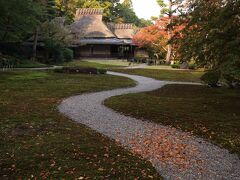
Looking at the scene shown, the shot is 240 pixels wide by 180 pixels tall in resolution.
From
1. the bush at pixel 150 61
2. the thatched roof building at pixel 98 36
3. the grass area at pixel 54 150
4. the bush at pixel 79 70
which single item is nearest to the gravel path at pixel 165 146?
the grass area at pixel 54 150

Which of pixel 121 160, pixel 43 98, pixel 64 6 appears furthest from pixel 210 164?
pixel 64 6

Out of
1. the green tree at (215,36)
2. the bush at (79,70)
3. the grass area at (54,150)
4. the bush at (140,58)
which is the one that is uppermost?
the green tree at (215,36)

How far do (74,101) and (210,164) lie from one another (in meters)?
9.36

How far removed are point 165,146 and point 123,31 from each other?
1863 inches

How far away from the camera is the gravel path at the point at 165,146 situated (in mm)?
7156

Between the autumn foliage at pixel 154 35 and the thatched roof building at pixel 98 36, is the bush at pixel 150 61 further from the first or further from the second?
the thatched roof building at pixel 98 36

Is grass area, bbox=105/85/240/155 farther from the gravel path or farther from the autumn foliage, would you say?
the autumn foliage

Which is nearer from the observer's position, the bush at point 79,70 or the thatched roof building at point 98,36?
the bush at point 79,70

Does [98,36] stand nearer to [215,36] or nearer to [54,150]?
[215,36]

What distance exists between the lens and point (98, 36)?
5056cm

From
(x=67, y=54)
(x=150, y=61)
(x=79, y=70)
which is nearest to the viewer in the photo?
(x=79, y=70)

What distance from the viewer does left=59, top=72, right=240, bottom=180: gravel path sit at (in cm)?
716

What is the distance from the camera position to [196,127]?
11.1 metres

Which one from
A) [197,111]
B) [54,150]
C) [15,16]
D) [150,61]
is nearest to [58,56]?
[15,16]
